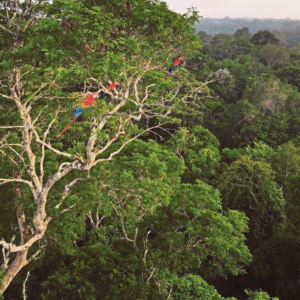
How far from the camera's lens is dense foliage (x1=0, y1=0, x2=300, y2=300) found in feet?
22.1

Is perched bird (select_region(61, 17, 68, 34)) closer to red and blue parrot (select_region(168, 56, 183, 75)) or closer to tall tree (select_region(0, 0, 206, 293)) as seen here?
tall tree (select_region(0, 0, 206, 293))

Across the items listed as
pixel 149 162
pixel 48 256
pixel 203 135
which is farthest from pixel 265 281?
pixel 203 135

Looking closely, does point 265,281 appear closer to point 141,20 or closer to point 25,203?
point 25,203

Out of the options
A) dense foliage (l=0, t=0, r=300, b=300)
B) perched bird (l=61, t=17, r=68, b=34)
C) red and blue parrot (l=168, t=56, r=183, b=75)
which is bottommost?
dense foliage (l=0, t=0, r=300, b=300)

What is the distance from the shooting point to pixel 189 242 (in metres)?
10.5

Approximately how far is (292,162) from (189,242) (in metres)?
13.0

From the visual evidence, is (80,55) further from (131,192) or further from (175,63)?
(131,192)

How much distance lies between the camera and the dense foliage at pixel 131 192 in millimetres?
6730

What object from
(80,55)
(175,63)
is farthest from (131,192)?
(80,55)

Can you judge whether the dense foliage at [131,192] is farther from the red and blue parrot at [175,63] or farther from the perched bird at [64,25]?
the red and blue parrot at [175,63]

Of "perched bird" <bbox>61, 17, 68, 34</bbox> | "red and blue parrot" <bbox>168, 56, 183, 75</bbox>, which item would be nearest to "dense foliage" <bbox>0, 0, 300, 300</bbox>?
"perched bird" <bbox>61, 17, 68, 34</bbox>

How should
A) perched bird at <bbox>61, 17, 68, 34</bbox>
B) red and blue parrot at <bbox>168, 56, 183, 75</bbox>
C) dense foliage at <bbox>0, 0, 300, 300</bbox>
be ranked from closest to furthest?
perched bird at <bbox>61, 17, 68, 34</bbox> < dense foliage at <bbox>0, 0, 300, 300</bbox> < red and blue parrot at <bbox>168, 56, 183, 75</bbox>

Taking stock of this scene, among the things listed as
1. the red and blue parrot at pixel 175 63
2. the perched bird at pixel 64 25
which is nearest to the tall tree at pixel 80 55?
the perched bird at pixel 64 25

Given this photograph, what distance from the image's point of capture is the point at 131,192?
1128 cm
